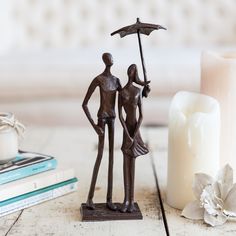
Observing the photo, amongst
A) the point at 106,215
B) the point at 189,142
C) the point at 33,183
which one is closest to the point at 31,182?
the point at 33,183

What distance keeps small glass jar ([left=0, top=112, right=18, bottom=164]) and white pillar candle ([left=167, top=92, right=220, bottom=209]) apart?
0.94ft

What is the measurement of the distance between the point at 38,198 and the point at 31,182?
0.03 m

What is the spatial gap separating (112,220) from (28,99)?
1303mm

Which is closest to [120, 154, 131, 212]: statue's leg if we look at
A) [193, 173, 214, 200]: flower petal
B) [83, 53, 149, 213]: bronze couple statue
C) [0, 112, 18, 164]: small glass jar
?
[83, 53, 149, 213]: bronze couple statue

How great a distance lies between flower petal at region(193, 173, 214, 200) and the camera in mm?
846

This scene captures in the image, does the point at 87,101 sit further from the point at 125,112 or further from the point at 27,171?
the point at 27,171

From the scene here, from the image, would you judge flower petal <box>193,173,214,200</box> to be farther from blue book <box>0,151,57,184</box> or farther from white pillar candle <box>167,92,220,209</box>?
blue book <box>0,151,57,184</box>

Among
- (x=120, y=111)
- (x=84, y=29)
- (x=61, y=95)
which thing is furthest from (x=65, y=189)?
(x=84, y=29)

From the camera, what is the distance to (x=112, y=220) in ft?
2.73

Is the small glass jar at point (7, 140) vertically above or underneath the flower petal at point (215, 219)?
above

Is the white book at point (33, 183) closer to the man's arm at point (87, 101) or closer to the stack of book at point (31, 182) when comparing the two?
the stack of book at point (31, 182)

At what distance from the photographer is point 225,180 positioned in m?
0.85

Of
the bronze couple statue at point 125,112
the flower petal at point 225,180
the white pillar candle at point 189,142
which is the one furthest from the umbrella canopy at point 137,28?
the flower petal at point 225,180

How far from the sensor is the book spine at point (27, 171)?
0.90 metres
